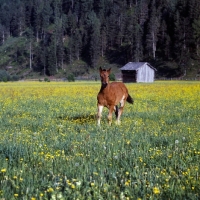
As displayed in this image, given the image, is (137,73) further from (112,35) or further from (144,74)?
(112,35)

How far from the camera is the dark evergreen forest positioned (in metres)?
113

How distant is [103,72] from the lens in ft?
42.1

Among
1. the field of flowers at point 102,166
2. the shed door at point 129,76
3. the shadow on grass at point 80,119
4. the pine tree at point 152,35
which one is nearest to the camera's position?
the field of flowers at point 102,166

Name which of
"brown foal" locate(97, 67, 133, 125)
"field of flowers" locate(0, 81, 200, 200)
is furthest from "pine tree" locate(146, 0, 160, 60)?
"field of flowers" locate(0, 81, 200, 200)

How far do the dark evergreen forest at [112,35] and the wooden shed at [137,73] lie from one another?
47.6 feet

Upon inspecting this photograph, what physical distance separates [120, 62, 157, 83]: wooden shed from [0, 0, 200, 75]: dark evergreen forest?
14507mm

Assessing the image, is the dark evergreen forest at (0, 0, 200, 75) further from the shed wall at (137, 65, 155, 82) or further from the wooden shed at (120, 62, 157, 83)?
the wooden shed at (120, 62, 157, 83)

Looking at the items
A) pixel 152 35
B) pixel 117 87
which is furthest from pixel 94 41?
pixel 117 87

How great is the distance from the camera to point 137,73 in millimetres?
82875

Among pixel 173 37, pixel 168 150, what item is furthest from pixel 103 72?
pixel 173 37

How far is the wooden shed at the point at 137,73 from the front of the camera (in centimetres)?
8312

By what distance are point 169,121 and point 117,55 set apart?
4564 inches

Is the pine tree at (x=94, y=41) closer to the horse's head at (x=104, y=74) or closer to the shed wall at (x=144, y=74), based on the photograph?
the shed wall at (x=144, y=74)

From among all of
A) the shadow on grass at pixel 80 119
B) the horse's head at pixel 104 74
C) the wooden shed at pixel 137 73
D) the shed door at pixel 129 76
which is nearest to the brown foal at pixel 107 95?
the horse's head at pixel 104 74
